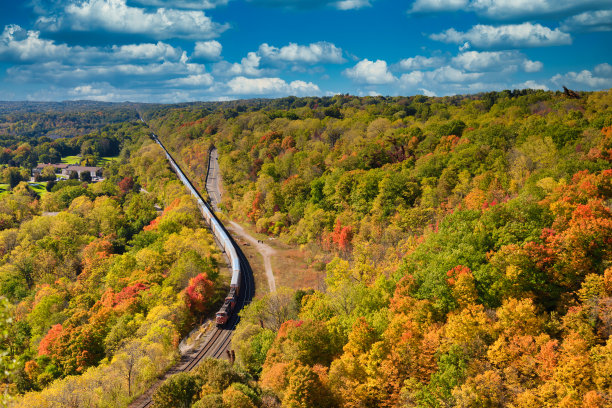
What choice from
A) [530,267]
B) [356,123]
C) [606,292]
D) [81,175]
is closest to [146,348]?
[530,267]

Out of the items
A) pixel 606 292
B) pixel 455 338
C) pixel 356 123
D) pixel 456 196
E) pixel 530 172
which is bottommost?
pixel 455 338

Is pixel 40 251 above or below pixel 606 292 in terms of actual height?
below

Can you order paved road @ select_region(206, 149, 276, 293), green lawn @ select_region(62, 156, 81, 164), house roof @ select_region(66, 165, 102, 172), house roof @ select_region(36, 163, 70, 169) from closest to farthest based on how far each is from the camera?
paved road @ select_region(206, 149, 276, 293), house roof @ select_region(66, 165, 102, 172), house roof @ select_region(36, 163, 70, 169), green lawn @ select_region(62, 156, 81, 164)

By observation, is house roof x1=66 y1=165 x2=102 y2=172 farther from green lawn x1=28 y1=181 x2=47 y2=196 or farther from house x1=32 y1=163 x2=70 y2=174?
green lawn x1=28 y1=181 x2=47 y2=196

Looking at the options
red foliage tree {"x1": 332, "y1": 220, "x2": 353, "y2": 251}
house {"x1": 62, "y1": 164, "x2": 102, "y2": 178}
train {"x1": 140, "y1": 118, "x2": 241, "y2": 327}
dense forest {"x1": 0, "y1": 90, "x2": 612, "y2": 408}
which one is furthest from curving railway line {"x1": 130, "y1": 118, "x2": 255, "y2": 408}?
house {"x1": 62, "y1": 164, "x2": 102, "y2": 178}

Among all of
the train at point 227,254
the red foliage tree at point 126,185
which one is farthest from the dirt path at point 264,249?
the red foliage tree at point 126,185

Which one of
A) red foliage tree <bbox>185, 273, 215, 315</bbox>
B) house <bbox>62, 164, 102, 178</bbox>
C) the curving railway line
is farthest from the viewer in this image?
house <bbox>62, 164, 102, 178</bbox>

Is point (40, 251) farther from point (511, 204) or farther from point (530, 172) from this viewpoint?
point (530, 172)
